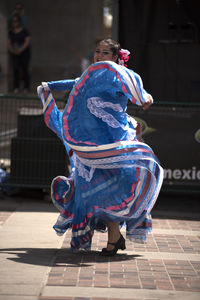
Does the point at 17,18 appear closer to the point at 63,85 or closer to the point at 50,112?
the point at 50,112

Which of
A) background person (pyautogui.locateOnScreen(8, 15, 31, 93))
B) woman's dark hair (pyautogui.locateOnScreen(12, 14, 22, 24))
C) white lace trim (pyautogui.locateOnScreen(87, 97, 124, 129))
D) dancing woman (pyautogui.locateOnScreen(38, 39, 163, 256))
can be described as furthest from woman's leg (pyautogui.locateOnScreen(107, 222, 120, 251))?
background person (pyautogui.locateOnScreen(8, 15, 31, 93))

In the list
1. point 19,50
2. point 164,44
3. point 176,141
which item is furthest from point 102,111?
point 19,50

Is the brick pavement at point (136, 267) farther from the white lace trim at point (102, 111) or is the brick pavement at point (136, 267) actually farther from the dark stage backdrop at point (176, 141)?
the dark stage backdrop at point (176, 141)

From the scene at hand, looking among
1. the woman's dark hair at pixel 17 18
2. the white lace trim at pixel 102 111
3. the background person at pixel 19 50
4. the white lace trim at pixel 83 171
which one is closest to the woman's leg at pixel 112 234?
the white lace trim at pixel 83 171

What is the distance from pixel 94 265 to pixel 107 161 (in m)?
0.91

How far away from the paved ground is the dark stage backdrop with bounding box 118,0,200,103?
3267 millimetres

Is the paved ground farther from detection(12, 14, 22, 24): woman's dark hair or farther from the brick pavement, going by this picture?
detection(12, 14, 22, 24): woman's dark hair

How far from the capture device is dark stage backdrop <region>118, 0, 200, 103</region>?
11.6 meters

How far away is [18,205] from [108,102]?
3617 mm

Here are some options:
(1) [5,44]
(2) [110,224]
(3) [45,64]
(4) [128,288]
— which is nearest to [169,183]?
(2) [110,224]

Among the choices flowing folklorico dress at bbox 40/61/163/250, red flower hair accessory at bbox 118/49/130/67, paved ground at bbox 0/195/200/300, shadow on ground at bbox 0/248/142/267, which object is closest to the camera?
paved ground at bbox 0/195/200/300

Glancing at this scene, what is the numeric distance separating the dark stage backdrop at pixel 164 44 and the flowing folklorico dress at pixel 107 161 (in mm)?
5050

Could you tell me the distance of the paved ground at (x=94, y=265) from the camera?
5.43 metres

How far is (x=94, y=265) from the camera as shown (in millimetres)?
6348
